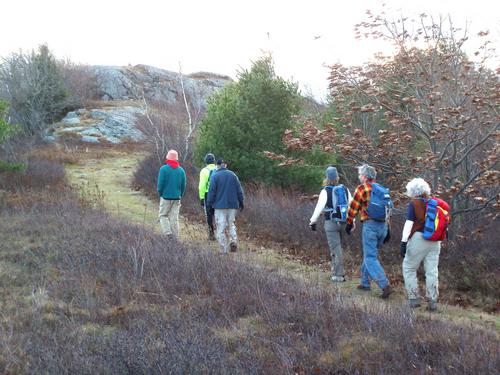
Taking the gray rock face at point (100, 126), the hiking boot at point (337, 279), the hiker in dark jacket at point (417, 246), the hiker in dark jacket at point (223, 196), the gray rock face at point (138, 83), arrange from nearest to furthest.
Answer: the hiker in dark jacket at point (417, 246), the hiking boot at point (337, 279), the hiker in dark jacket at point (223, 196), the gray rock face at point (100, 126), the gray rock face at point (138, 83)

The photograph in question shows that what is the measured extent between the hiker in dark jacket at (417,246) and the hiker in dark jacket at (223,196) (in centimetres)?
401

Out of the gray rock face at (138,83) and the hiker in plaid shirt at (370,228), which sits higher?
the gray rock face at (138,83)

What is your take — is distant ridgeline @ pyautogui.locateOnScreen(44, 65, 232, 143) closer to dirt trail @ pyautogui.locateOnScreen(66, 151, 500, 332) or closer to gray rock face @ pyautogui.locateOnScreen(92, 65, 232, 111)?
gray rock face @ pyautogui.locateOnScreen(92, 65, 232, 111)

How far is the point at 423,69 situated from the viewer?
1038cm

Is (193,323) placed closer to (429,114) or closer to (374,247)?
(374,247)

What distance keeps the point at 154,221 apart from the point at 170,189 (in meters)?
3.53

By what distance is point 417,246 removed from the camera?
7191mm

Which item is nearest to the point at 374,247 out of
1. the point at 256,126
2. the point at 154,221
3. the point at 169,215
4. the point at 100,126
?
the point at 169,215

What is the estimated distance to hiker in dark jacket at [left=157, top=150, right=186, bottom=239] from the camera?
1109cm

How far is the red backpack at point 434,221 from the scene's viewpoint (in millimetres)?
7004

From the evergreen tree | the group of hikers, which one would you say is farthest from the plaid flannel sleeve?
the evergreen tree

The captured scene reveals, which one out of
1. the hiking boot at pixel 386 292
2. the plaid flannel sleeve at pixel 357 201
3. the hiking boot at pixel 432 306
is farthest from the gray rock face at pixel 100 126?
the hiking boot at pixel 432 306

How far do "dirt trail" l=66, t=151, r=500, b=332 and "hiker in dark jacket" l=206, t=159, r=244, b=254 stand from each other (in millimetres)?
574

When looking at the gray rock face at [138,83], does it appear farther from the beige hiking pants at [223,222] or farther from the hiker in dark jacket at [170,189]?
the beige hiking pants at [223,222]
